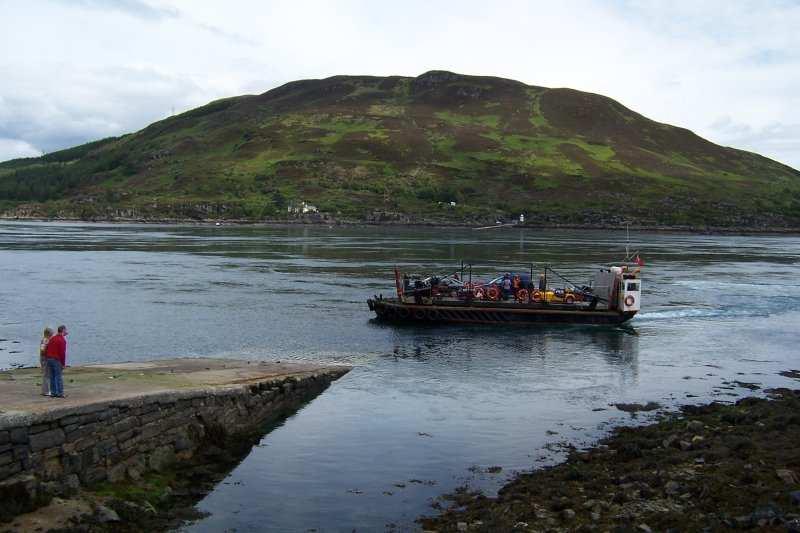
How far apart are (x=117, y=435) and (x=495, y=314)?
127 ft

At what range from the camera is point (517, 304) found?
57.5 metres

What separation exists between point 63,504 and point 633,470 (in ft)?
50.8

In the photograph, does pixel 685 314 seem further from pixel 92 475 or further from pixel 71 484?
pixel 71 484

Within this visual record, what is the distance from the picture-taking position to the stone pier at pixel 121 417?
18391 millimetres

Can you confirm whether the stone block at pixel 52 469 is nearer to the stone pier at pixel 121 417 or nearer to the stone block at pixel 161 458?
the stone pier at pixel 121 417

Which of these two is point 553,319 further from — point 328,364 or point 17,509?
point 17,509

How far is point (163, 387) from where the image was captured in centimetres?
2527

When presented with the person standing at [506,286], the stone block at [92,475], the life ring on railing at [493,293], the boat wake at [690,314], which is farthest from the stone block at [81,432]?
the boat wake at [690,314]

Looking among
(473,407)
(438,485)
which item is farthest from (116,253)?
(438,485)

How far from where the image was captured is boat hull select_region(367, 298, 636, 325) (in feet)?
186

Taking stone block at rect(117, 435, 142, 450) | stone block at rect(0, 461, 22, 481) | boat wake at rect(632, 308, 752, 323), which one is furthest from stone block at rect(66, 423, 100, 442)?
boat wake at rect(632, 308, 752, 323)

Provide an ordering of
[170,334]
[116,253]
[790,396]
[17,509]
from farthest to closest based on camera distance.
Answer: [116,253] → [170,334] → [790,396] → [17,509]

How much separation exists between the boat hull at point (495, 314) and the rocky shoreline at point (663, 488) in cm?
2937

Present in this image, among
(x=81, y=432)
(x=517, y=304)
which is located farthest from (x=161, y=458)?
(x=517, y=304)
